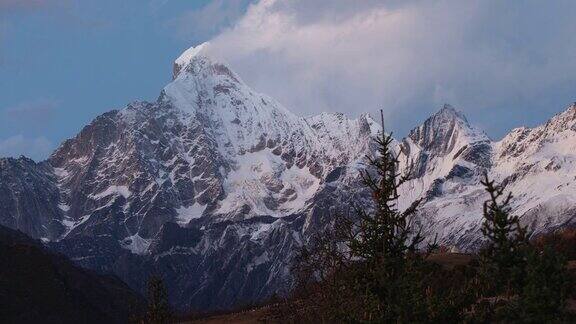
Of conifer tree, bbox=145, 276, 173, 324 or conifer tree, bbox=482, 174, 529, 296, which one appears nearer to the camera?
conifer tree, bbox=482, 174, 529, 296

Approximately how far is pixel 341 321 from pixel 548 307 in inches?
319

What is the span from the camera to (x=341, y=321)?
1517 inches

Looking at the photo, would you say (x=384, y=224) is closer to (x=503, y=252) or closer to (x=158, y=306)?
(x=503, y=252)

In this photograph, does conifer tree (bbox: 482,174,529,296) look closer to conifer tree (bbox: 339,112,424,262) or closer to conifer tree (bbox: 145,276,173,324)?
conifer tree (bbox: 339,112,424,262)

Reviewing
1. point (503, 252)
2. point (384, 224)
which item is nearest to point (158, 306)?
point (384, 224)

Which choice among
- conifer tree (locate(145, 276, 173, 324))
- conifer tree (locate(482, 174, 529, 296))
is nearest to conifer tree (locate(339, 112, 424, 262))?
conifer tree (locate(482, 174, 529, 296))

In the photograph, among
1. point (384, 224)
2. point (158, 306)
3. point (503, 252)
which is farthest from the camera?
point (158, 306)

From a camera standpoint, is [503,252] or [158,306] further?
[158,306]

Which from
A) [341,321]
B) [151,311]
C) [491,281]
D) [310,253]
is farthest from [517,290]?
[151,311]

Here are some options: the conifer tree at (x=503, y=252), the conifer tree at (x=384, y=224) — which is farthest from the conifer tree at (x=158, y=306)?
the conifer tree at (x=503, y=252)

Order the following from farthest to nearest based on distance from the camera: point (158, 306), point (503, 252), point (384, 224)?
point (158, 306) < point (503, 252) < point (384, 224)

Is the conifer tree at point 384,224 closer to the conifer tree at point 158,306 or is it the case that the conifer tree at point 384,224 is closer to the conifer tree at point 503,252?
the conifer tree at point 503,252

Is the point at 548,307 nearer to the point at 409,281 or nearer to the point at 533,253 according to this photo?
the point at 533,253

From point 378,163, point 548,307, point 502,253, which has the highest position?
point 378,163
